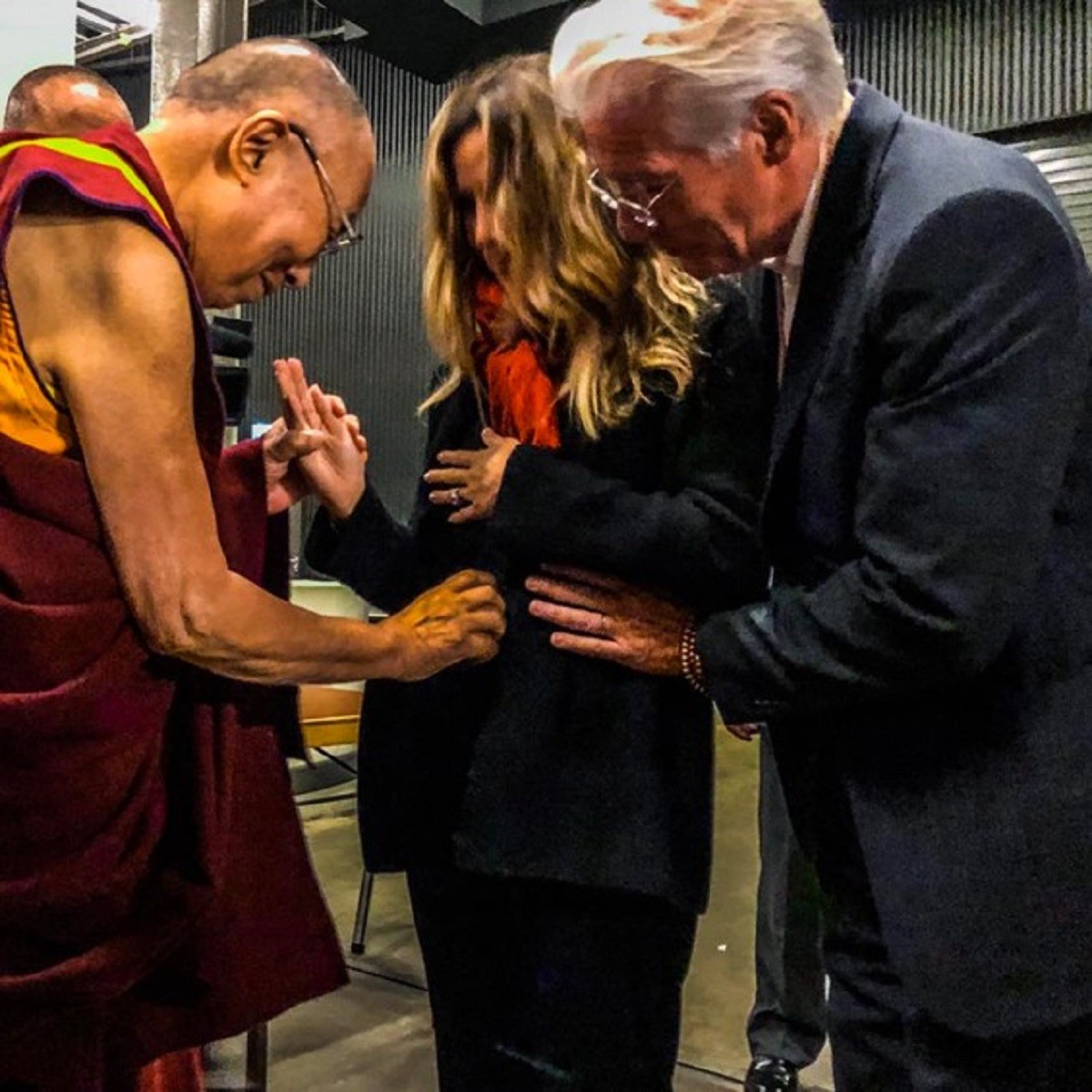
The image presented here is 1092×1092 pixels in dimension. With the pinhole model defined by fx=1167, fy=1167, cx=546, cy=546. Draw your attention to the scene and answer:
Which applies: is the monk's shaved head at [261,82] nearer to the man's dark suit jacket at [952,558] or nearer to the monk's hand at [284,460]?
the monk's hand at [284,460]

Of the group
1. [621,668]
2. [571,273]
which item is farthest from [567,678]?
[571,273]

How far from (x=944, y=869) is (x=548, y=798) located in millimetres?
404

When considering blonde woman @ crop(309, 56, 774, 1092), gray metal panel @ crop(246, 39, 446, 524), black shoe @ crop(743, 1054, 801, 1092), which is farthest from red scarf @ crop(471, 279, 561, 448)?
gray metal panel @ crop(246, 39, 446, 524)

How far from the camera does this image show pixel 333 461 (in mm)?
1410

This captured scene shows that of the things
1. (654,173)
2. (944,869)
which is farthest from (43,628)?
(944,869)

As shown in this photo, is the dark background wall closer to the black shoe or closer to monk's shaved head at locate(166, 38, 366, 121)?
the black shoe

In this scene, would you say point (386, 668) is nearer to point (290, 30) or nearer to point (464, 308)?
point (464, 308)

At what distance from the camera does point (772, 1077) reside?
2234 mm

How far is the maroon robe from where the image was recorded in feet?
3.19

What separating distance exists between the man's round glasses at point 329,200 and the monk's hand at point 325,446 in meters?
0.17

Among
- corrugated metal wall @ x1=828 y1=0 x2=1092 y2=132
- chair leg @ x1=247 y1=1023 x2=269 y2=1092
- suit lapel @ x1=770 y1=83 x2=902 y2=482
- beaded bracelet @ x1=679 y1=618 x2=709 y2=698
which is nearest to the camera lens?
suit lapel @ x1=770 y1=83 x2=902 y2=482

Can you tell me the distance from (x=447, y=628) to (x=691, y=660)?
0.25m

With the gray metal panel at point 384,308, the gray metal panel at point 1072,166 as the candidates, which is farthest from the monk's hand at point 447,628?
the gray metal panel at point 384,308

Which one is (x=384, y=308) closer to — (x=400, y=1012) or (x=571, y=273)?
(x=400, y=1012)
